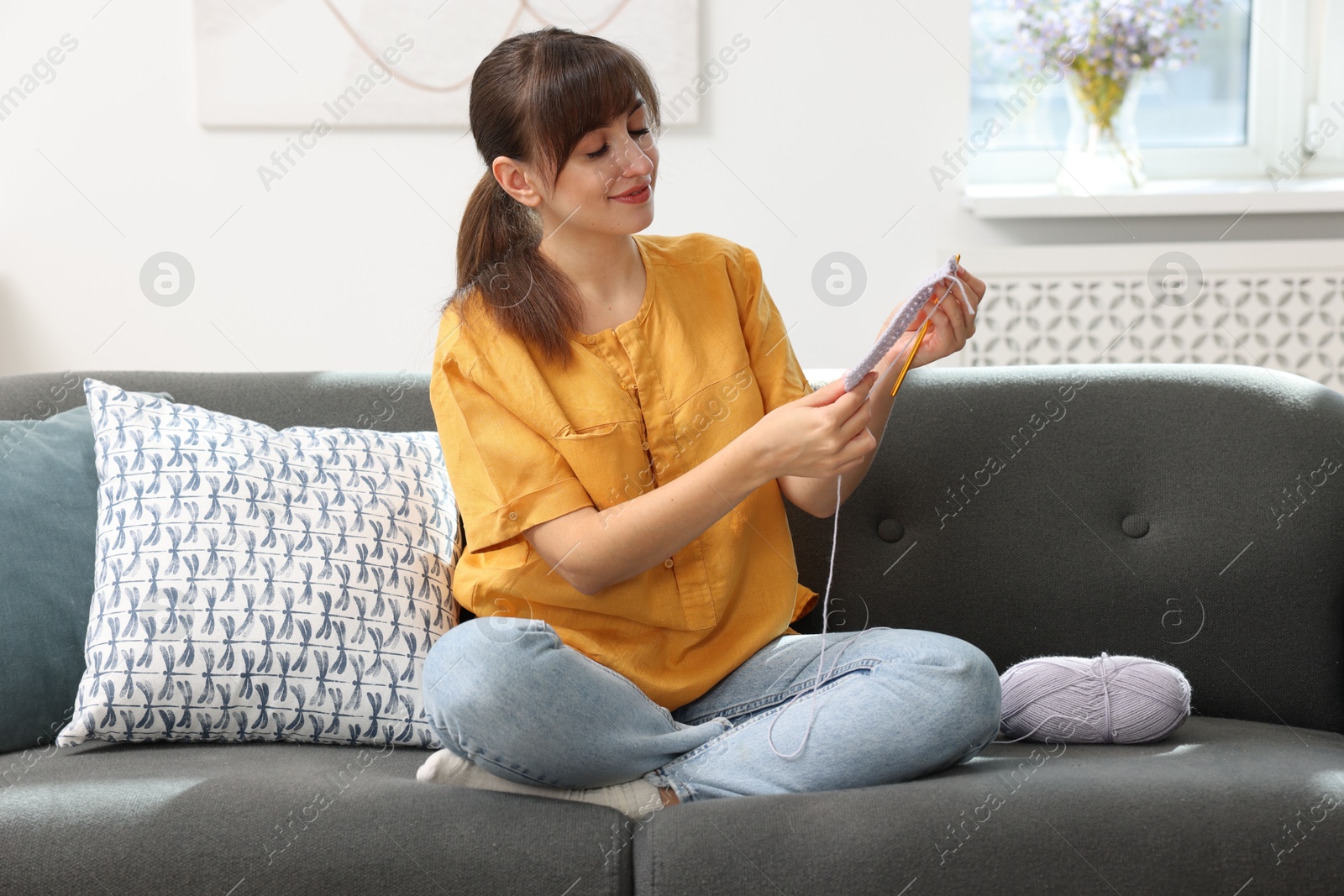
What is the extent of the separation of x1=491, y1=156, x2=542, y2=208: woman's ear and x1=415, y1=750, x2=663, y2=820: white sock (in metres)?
0.64

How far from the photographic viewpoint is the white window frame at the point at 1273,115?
2713 millimetres

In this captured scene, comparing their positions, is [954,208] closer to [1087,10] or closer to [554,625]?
[1087,10]

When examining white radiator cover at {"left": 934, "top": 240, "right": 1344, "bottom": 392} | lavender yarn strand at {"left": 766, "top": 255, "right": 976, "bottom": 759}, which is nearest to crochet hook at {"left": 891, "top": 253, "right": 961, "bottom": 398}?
lavender yarn strand at {"left": 766, "top": 255, "right": 976, "bottom": 759}

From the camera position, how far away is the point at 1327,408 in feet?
4.96

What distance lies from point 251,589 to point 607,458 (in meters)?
0.44

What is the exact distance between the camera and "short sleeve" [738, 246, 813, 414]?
4.80ft

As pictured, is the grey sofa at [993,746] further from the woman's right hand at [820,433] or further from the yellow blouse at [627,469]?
the woman's right hand at [820,433]

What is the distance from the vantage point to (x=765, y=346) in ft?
4.87

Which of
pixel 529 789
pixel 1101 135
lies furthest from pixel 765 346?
pixel 1101 135

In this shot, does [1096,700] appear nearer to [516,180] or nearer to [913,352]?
[913,352]

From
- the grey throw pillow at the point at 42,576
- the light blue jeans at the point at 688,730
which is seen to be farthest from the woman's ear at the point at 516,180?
the grey throw pillow at the point at 42,576

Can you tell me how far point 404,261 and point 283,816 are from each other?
179 cm

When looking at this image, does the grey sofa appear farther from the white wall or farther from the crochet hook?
the white wall

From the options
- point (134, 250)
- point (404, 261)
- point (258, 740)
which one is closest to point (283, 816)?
point (258, 740)
